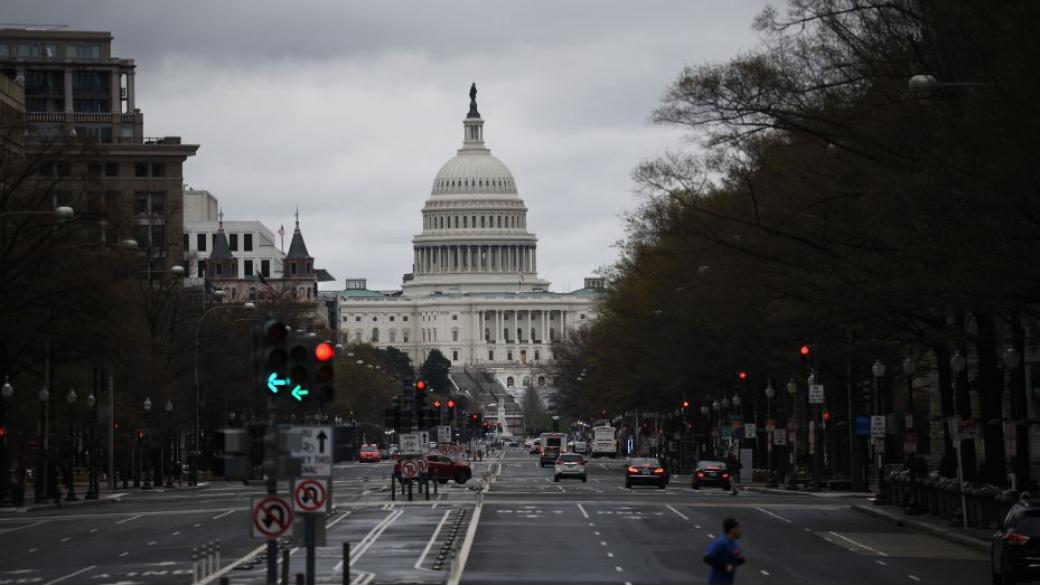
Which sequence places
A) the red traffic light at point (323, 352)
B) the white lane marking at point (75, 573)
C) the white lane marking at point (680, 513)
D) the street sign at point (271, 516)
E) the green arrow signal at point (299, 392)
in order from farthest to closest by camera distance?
the white lane marking at point (680, 513)
the white lane marking at point (75, 573)
the street sign at point (271, 516)
the red traffic light at point (323, 352)
the green arrow signal at point (299, 392)

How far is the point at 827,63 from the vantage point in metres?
52.0

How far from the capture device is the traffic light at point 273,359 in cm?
2688

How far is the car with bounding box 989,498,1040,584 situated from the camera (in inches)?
1453

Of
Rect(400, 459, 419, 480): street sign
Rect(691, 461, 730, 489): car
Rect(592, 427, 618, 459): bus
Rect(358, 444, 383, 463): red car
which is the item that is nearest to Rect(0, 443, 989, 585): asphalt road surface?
Rect(400, 459, 419, 480): street sign

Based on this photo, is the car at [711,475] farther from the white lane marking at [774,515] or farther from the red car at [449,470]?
the white lane marking at [774,515]

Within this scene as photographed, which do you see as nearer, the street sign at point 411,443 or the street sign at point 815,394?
the street sign at point 411,443

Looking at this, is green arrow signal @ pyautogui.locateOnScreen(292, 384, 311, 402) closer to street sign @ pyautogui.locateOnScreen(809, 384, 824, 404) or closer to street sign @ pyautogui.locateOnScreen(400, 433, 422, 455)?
street sign @ pyautogui.locateOnScreen(400, 433, 422, 455)

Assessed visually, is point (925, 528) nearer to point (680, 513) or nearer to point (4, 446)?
point (680, 513)

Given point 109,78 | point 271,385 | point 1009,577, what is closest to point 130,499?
point 1009,577

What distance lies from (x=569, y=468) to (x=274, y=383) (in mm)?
77720

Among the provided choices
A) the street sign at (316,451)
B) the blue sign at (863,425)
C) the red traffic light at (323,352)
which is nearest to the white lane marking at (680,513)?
the blue sign at (863,425)

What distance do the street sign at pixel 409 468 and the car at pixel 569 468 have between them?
3148 centimetres

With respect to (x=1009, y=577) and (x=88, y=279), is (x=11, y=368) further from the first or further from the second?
(x=1009, y=577)

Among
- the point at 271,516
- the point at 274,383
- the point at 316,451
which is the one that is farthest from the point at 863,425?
the point at 274,383
